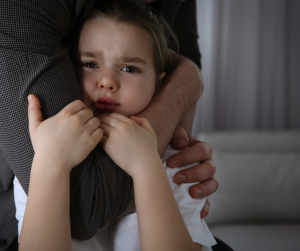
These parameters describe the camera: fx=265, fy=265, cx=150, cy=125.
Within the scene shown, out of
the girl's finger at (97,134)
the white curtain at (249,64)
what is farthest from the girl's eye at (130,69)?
the white curtain at (249,64)

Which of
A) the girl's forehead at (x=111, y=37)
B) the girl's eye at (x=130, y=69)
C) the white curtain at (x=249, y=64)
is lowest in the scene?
the white curtain at (x=249, y=64)

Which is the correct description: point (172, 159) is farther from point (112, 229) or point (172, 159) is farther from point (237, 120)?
point (237, 120)

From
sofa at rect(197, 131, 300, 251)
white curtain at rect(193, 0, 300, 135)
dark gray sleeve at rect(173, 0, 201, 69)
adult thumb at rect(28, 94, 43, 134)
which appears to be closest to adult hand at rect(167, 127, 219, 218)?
adult thumb at rect(28, 94, 43, 134)

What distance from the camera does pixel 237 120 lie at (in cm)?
352

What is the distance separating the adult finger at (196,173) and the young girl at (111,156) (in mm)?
32

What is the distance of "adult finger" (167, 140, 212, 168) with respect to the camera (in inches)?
35.1

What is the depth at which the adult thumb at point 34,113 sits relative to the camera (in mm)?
554

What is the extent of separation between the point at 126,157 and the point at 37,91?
0.24 m

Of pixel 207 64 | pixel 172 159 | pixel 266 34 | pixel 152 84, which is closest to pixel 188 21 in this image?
pixel 152 84

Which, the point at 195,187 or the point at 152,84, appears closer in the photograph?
the point at 195,187

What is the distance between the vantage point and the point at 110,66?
0.88m

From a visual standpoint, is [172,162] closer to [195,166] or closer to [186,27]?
[195,166]

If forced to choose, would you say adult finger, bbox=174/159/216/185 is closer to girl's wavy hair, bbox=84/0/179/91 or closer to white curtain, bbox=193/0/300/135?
girl's wavy hair, bbox=84/0/179/91

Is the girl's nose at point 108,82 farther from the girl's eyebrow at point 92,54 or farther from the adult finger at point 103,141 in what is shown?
the adult finger at point 103,141
